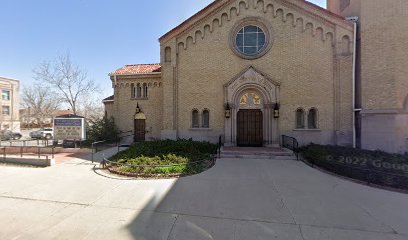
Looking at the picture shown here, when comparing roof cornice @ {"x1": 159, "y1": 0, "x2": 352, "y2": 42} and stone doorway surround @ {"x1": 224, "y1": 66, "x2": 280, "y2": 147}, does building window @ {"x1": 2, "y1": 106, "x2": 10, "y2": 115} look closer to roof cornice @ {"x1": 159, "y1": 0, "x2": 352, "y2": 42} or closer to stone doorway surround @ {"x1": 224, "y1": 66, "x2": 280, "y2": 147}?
roof cornice @ {"x1": 159, "y1": 0, "x2": 352, "y2": 42}

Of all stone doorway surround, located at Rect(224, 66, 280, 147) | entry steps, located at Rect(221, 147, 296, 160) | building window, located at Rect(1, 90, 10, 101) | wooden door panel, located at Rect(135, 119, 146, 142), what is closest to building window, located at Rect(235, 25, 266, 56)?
stone doorway surround, located at Rect(224, 66, 280, 147)

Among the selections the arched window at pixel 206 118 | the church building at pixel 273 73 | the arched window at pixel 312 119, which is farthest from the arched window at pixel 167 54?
the arched window at pixel 312 119

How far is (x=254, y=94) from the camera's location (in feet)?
45.6

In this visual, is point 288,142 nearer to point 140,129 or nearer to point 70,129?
point 140,129

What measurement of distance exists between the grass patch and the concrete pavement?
69 centimetres

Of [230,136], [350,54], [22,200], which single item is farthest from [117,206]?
[350,54]

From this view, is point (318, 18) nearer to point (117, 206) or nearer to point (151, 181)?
point (151, 181)

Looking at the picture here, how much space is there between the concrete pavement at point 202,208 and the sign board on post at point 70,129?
5.85 metres

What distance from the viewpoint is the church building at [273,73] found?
1258cm

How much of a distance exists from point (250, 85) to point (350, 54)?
21.4 ft

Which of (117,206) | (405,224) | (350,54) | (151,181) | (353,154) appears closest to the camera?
(405,224)

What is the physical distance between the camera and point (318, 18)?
42.7 ft

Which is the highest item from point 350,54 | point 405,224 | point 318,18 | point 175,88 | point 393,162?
point 318,18

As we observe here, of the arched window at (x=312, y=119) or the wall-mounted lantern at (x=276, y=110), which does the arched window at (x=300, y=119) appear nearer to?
the arched window at (x=312, y=119)
